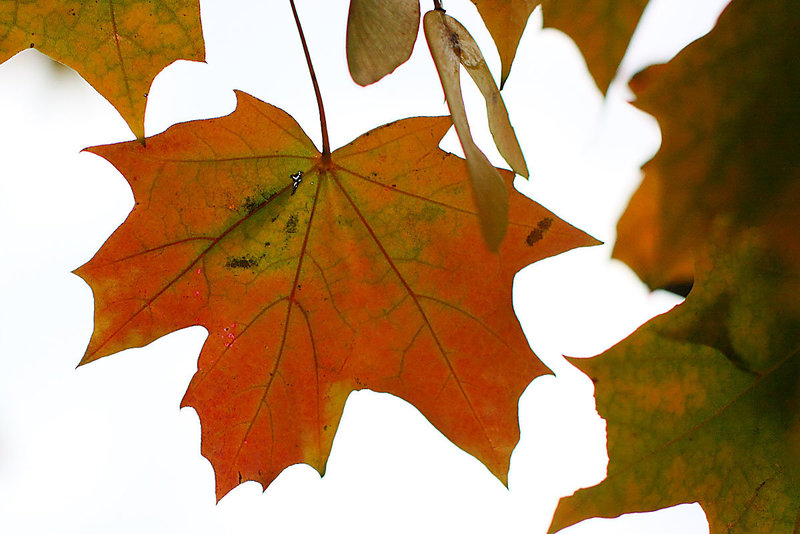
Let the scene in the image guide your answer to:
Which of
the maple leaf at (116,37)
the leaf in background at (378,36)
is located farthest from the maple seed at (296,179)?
the leaf in background at (378,36)

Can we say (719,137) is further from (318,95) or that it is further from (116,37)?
(116,37)

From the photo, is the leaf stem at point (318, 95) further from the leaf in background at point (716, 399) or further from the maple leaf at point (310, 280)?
the leaf in background at point (716, 399)

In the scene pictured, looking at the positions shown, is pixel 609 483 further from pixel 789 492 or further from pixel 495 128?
pixel 495 128

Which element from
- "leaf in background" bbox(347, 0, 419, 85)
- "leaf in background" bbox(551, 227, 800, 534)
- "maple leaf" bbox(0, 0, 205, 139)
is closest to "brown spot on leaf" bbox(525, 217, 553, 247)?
"leaf in background" bbox(551, 227, 800, 534)

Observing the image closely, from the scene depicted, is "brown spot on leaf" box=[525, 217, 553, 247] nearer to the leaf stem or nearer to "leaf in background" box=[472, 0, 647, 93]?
"leaf in background" box=[472, 0, 647, 93]

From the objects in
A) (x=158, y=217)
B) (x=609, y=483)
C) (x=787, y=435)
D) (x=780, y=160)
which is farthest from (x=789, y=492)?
(x=158, y=217)
